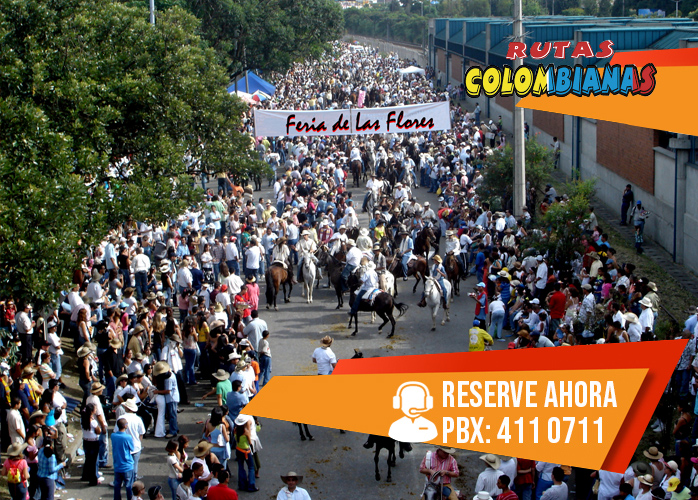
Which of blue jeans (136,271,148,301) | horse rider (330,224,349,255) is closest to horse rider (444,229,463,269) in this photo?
horse rider (330,224,349,255)

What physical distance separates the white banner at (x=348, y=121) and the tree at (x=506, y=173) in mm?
2334

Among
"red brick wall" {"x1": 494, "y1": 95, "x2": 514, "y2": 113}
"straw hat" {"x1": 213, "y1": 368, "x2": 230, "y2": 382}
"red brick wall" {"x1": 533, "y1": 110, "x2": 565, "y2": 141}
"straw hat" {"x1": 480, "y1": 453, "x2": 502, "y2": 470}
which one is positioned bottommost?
"straw hat" {"x1": 480, "y1": 453, "x2": 502, "y2": 470}

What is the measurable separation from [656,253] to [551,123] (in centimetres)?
1441

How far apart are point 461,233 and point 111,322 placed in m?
10.3

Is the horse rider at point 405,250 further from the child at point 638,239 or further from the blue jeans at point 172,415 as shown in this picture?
the blue jeans at point 172,415

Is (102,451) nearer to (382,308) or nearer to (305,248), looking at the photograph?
(382,308)

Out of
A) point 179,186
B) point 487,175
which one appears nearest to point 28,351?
point 179,186

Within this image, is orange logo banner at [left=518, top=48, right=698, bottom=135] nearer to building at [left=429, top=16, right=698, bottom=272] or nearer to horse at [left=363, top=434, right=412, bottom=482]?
building at [left=429, top=16, right=698, bottom=272]

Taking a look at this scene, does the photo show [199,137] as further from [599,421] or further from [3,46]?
[599,421]

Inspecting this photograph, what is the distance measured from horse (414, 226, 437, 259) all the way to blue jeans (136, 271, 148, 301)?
7.22 meters

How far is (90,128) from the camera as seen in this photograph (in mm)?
15594

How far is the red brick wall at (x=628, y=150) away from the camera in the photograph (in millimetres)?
22266

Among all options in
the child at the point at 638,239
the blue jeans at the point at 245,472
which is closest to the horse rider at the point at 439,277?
the child at the point at 638,239

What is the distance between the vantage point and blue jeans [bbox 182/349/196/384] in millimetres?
14306
